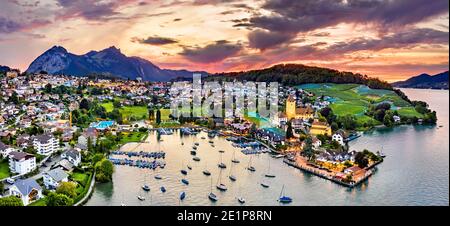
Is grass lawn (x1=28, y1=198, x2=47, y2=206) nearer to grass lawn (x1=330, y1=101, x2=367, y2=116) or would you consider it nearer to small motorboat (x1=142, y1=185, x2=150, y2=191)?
small motorboat (x1=142, y1=185, x2=150, y2=191)

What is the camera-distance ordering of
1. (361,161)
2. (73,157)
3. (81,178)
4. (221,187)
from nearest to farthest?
1. (221,187)
2. (81,178)
3. (73,157)
4. (361,161)

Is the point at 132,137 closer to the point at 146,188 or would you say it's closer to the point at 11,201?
the point at 146,188

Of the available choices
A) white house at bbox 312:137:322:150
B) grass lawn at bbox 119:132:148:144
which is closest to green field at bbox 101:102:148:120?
grass lawn at bbox 119:132:148:144

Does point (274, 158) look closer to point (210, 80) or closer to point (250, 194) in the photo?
point (250, 194)

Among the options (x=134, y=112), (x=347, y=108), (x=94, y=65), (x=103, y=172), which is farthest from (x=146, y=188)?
(x=94, y=65)

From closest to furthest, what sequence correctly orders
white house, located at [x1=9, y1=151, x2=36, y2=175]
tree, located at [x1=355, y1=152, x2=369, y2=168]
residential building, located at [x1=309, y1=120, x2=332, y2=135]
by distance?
white house, located at [x1=9, y1=151, x2=36, y2=175] → tree, located at [x1=355, y1=152, x2=369, y2=168] → residential building, located at [x1=309, y1=120, x2=332, y2=135]
